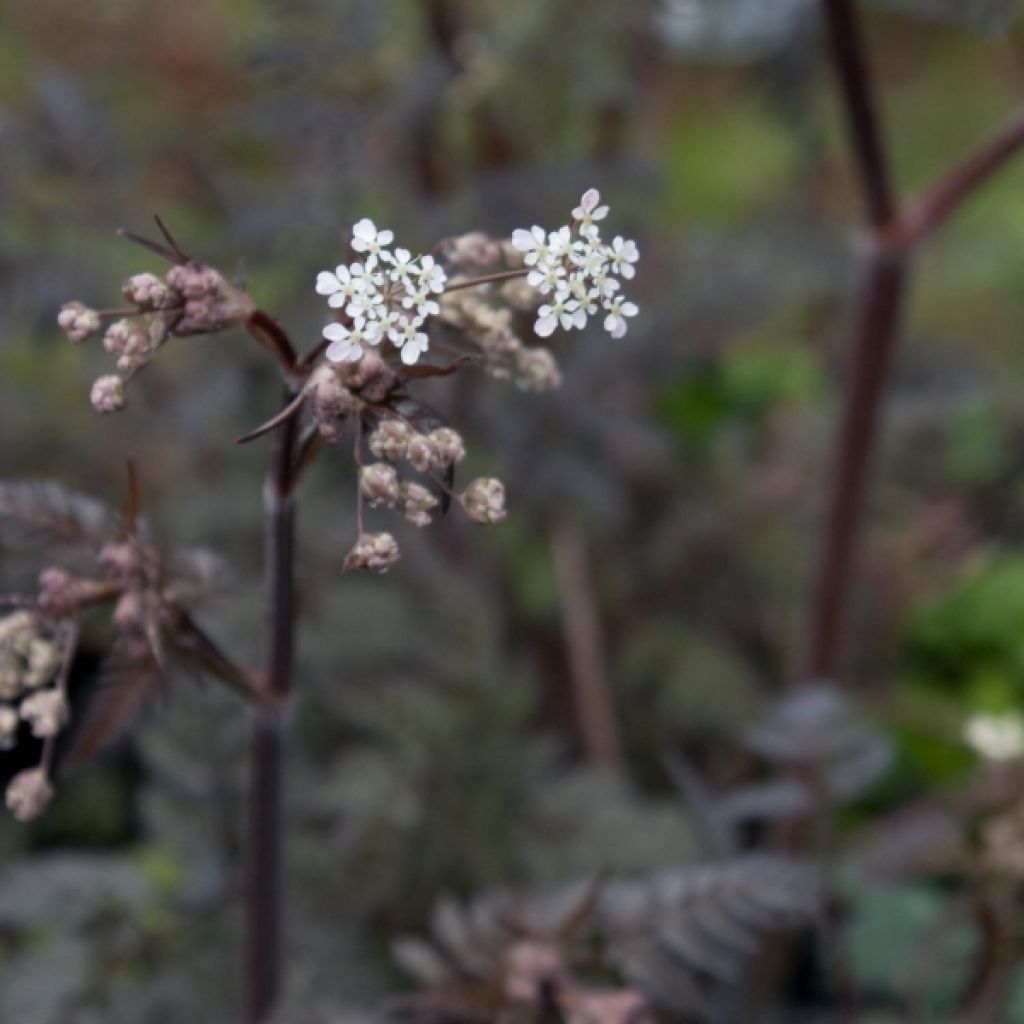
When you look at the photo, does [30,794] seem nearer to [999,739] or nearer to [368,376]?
[368,376]

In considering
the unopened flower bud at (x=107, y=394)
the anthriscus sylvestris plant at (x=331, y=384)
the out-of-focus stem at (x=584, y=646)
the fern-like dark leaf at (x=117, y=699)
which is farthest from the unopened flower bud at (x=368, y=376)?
the out-of-focus stem at (x=584, y=646)

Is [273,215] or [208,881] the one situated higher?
[273,215]

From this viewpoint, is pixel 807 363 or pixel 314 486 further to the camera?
pixel 807 363

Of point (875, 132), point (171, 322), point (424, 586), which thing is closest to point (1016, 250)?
point (875, 132)

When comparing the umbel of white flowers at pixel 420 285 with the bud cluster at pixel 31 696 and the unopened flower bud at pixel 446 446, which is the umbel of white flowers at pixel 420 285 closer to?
the unopened flower bud at pixel 446 446

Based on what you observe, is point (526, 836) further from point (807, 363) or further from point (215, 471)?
point (807, 363)

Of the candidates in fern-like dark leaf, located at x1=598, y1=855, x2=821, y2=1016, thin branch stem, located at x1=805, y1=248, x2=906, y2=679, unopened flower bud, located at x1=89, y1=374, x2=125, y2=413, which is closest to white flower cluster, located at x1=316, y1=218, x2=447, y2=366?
unopened flower bud, located at x1=89, y1=374, x2=125, y2=413
